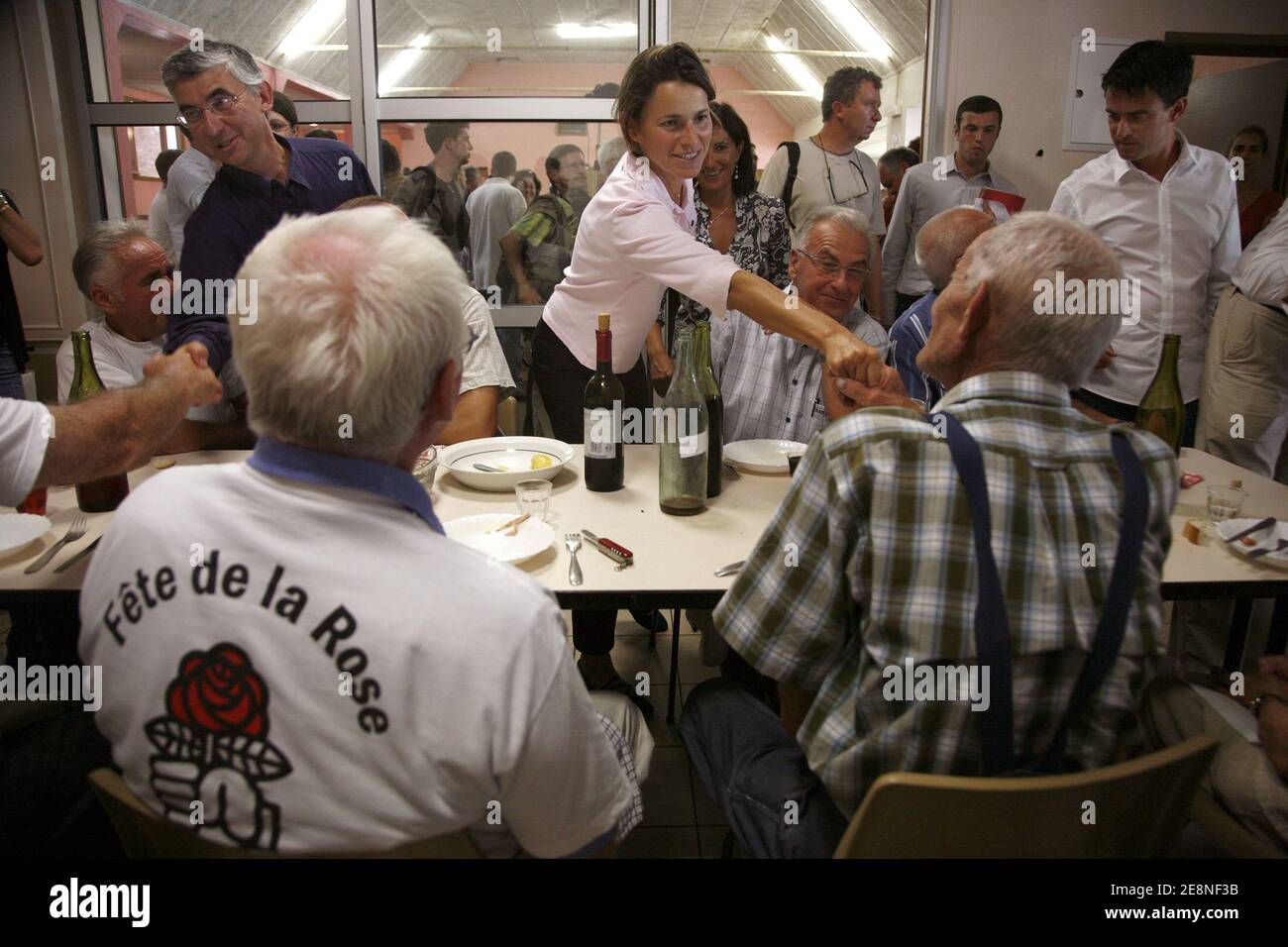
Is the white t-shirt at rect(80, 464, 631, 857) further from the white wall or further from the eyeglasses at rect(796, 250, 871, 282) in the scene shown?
the white wall

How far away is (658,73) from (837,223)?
0.65 meters

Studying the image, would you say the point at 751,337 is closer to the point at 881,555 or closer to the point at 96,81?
the point at 881,555

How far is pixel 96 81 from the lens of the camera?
14.1ft

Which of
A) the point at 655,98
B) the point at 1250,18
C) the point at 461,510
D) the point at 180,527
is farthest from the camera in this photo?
the point at 1250,18

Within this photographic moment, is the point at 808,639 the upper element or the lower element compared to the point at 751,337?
lower

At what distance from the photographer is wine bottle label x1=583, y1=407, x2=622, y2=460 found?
190cm

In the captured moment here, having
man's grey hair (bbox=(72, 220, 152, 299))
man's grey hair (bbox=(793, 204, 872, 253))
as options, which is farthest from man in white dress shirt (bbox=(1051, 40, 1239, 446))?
man's grey hair (bbox=(72, 220, 152, 299))

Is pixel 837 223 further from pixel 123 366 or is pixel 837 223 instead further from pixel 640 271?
pixel 123 366

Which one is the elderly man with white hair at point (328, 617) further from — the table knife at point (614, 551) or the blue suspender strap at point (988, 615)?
the table knife at point (614, 551)

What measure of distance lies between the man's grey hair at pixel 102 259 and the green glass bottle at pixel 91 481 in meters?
0.44

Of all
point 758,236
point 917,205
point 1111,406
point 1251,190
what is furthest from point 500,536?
point 1251,190

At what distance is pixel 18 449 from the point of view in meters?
1.20
